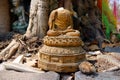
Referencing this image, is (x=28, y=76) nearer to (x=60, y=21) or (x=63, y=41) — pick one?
(x=63, y=41)

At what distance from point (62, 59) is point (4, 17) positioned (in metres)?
2.42

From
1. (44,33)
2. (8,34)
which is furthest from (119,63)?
(8,34)

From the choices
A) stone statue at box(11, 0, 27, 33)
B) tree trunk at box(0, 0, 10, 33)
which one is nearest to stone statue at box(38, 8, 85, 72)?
stone statue at box(11, 0, 27, 33)

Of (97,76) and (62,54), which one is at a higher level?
(62,54)

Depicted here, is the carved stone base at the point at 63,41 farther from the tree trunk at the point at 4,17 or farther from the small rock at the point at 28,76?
the tree trunk at the point at 4,17

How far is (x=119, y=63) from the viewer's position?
9.09 ft

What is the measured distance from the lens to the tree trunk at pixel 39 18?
136 inches

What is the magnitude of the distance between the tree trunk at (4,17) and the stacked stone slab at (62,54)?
2.14 m

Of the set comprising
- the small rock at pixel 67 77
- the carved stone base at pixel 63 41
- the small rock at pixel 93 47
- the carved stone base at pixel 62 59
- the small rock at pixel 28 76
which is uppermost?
the carved stone base at pixel 63 41

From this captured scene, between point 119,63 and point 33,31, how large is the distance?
1.48m

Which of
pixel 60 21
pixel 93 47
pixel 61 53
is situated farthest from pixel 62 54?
pixel 93 47

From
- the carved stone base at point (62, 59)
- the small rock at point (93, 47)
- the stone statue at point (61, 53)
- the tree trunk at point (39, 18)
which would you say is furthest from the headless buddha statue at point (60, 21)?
the small rock at point (93, 47)

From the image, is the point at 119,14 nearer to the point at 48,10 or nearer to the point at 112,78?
the point at 48,10

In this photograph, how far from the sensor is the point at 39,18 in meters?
3.47
